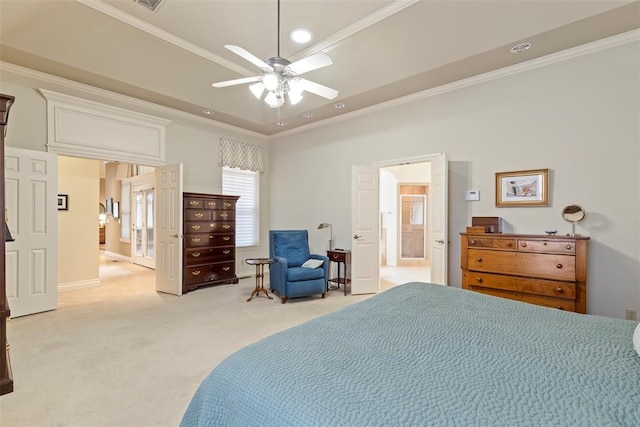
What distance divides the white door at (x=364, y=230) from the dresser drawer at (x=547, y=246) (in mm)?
2229

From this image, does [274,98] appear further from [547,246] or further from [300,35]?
[547,246]

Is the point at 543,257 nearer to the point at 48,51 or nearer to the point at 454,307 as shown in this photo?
the point at 454,307

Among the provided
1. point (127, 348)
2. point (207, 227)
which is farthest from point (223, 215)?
point (127, 348)

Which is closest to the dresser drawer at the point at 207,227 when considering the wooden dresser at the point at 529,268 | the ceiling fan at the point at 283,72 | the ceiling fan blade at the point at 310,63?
the ceiling fan at the point at 283,72

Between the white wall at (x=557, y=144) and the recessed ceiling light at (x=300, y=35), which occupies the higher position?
the recessed ceiling light at (x=300, y=35)

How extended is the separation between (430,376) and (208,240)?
4891mm

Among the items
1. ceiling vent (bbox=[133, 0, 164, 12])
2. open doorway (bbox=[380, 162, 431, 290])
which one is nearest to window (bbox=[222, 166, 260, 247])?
ceiling vent (bbox=[133, 0, 164, 12])

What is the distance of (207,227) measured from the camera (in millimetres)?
5254

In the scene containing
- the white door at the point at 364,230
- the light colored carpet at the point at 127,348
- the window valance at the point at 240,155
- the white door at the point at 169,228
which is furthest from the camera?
the window valance at the point at 240,155

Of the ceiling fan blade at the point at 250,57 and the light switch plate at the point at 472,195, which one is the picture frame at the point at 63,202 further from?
the light switch plate at the point at 472,195

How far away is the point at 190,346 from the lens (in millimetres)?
2912

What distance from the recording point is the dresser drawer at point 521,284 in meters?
2.88

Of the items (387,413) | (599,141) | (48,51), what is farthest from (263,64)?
(599,141)

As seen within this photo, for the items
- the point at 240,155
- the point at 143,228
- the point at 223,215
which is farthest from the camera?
the point at 143,228
